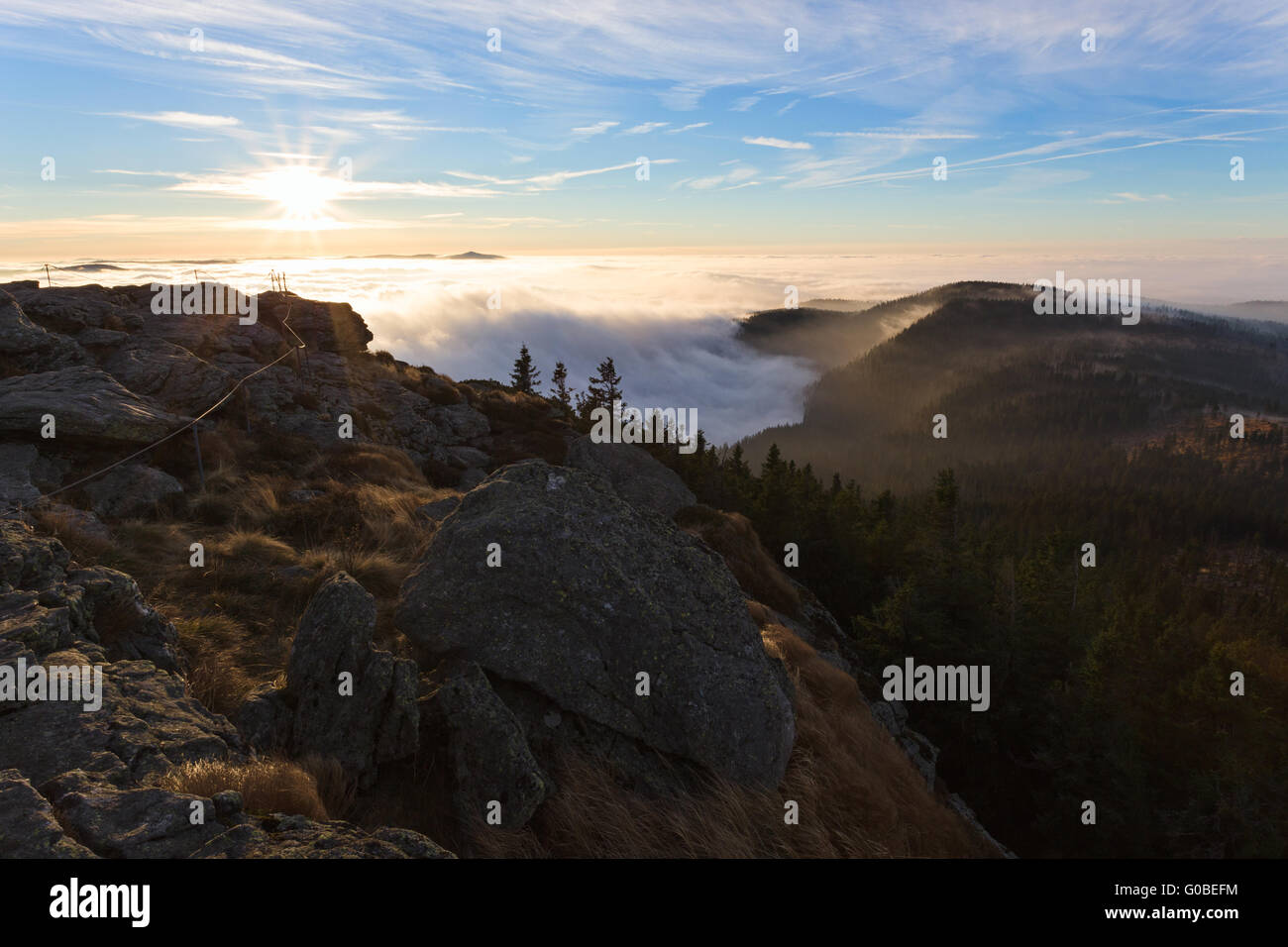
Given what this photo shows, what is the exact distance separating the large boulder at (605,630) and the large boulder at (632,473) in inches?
664

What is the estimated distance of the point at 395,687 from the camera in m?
6.50

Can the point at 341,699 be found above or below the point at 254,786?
below

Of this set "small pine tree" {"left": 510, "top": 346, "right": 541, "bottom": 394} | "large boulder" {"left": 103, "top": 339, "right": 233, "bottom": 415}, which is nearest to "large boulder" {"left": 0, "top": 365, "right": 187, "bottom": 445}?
"large boulder" {"left": 103, "top": 339, "right": 233, "bottom": 415}

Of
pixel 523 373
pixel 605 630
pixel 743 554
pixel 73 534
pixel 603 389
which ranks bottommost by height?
pixel 743 554

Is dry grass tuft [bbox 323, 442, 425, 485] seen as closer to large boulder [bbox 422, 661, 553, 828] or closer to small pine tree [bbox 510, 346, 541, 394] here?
large boulder [bbox 422, 661, 553, 828]

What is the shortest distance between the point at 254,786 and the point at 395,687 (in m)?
2.06

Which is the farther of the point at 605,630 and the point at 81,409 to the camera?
the point at 81,409

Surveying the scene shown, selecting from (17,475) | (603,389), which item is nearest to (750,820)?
(17,475)

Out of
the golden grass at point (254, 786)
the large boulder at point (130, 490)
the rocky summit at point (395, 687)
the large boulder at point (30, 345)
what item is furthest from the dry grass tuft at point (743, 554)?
the large boulder at point (30, 345)

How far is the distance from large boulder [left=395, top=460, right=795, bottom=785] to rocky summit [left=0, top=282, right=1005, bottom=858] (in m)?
0.03

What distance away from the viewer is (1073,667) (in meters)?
30.7

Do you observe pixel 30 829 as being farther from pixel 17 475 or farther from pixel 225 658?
pixel 17 475

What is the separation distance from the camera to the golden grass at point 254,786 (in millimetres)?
4289
